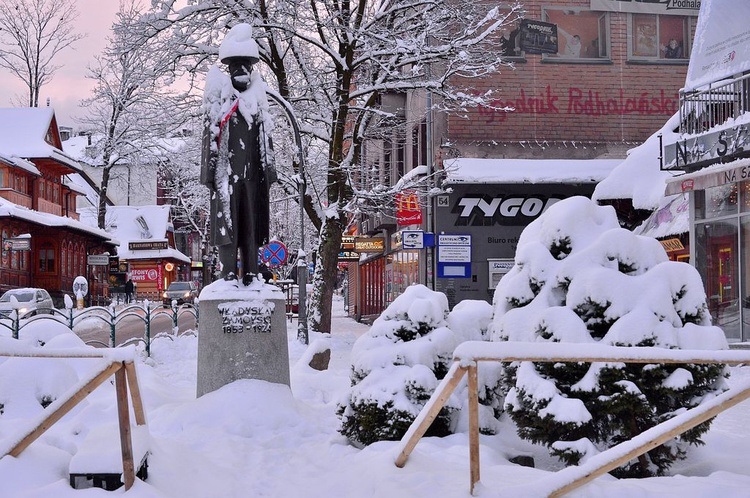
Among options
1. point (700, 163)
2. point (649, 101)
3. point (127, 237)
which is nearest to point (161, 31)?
point (700, 163)

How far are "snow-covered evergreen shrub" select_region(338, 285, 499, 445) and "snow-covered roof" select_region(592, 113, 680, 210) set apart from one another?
14.4 metres

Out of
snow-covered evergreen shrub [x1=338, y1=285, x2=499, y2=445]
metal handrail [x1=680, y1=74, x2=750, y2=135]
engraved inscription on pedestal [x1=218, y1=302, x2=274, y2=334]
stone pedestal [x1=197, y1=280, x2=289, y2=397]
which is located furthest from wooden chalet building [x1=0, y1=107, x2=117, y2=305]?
snow-covered evergreen shrub [x1=338, y1=285, x2=499, y2=445]

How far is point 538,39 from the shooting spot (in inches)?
1062

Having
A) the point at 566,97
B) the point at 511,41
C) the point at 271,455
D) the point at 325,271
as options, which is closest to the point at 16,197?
the point at 511,41

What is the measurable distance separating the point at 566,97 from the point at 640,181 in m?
5.74

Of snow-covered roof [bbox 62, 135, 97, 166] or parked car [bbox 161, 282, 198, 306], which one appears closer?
parked car [bbox 161, 282, 198, 306]

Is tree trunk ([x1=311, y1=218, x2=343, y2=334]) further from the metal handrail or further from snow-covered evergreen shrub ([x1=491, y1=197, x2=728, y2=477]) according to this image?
snow-covered evergreen shrub ([x1=491, y1=197, x2=728, y2=477])

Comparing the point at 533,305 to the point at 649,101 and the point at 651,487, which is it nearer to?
the point at 651,487

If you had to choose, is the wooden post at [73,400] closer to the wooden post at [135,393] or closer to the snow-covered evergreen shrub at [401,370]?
the wooden post at [135,393]

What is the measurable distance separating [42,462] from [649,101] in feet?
83.2

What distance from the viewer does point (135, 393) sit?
589 centimetres

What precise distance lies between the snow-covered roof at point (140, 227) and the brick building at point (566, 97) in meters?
56.5

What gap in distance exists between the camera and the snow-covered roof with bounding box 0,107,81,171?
5075 cm

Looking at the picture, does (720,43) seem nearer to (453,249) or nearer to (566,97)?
(453,249)
